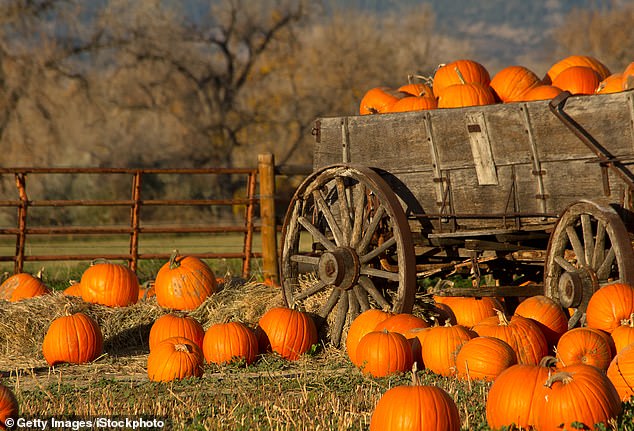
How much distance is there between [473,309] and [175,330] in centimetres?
228

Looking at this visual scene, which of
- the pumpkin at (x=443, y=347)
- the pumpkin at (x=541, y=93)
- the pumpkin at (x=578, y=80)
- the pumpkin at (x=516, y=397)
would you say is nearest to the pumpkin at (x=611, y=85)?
the pumpkin at (x=578, y=80)

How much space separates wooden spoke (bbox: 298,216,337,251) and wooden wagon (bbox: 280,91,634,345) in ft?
0.04

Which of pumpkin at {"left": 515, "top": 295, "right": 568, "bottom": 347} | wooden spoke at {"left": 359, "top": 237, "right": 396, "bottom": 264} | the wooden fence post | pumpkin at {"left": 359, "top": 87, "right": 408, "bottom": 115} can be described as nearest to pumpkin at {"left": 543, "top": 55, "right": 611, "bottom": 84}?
pumpkin at {"left": 359, "top": 87, "right": 408, "bottom": 115}

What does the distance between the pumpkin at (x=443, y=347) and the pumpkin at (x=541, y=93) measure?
1.99 meters

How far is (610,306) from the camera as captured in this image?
5.55 metres

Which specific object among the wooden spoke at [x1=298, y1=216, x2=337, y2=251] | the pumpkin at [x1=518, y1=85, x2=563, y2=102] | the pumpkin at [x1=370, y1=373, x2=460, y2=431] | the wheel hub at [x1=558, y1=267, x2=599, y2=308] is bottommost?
the pumpkin at [x1=370, y1=373, x2=460, y2=431]

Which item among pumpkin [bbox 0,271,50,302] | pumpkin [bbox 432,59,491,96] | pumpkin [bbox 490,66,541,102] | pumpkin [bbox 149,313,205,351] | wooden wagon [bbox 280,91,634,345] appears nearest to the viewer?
wooden wagon [bbox 280,91,634,345]

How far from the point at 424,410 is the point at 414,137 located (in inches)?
126

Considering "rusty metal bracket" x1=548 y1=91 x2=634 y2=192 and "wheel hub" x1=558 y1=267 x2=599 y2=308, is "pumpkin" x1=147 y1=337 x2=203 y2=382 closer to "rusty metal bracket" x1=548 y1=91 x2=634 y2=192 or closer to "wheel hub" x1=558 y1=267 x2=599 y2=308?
"wheel hub" x1=558 y1=267 x2=599 y2=308

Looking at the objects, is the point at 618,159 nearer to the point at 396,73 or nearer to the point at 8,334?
the point at 8,334

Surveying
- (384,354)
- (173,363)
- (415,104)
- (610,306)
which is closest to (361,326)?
(384,354)

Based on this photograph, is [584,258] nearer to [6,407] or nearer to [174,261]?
[174,261]

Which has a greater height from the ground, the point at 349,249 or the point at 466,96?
the point at 466,96

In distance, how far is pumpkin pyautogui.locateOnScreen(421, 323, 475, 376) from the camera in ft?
18.4
